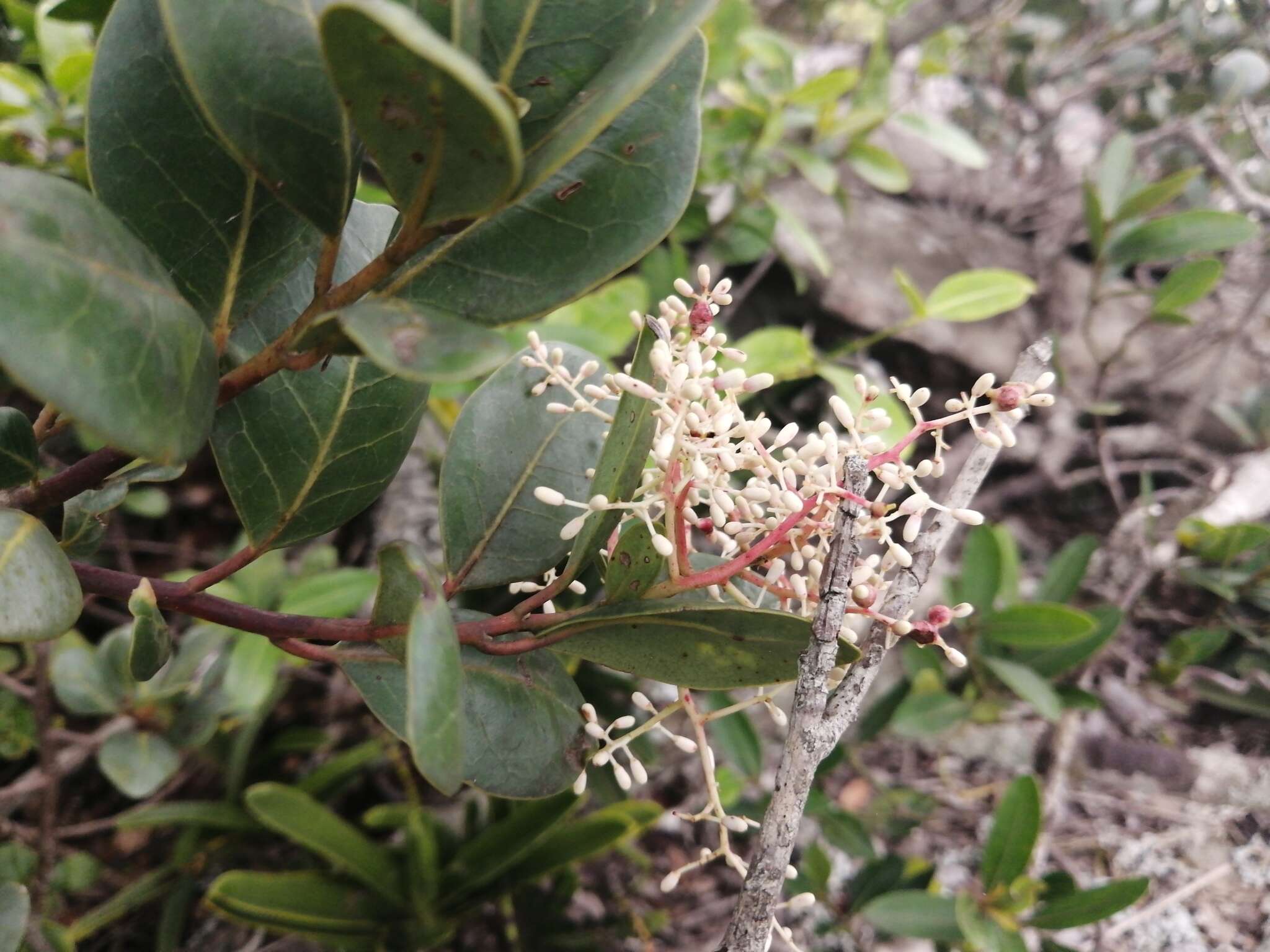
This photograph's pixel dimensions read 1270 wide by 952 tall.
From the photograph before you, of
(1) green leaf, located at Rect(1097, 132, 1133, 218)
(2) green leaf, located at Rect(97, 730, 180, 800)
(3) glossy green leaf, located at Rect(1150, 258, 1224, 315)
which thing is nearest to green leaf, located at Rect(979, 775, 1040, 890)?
(3) glossy green leaf, located at Rect(1150, 258, 1224, 315)

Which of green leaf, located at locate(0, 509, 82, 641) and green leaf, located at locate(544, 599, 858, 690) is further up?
green leaf, located at locate(0, 509, 82, 641)

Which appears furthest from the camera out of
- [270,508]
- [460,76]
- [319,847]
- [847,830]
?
[847,830]

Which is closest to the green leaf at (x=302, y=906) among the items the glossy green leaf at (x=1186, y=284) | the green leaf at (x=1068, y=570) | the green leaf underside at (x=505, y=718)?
the green leaf underside at (x=505, y=718)

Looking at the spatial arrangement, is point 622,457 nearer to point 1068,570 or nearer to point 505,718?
point 505,718

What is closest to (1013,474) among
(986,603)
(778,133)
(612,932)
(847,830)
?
(986,603)

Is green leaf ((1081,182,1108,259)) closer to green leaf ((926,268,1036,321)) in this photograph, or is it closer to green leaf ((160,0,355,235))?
green leaf ((926,268,1036,321))

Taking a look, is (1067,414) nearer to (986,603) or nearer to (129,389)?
(986,603)
